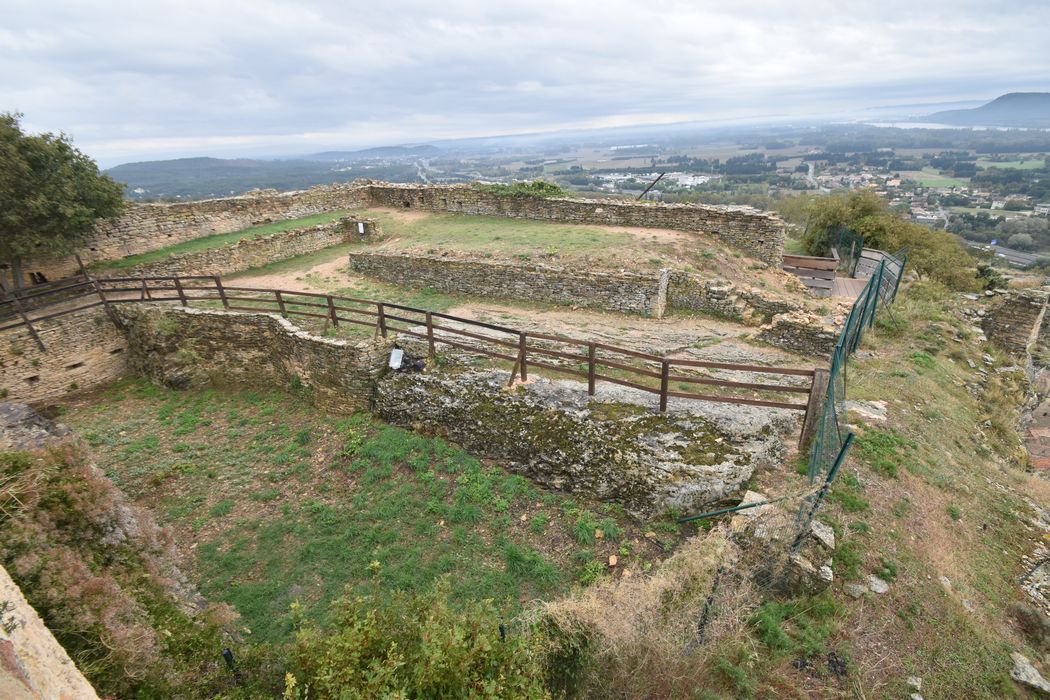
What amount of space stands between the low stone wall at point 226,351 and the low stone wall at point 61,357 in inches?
20.6

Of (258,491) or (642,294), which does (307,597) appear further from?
(642,294)

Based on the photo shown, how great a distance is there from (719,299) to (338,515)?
1097 centimetres

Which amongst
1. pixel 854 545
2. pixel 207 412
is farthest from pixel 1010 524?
pixel 207 412

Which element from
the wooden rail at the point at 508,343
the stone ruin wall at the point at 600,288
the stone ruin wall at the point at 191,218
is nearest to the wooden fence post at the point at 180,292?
the wooden rail at the point at 508,343

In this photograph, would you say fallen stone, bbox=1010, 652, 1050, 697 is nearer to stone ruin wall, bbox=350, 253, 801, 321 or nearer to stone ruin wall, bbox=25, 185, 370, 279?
stone ruin wall, bbox=350, 253, 801, 321

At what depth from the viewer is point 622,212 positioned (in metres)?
18.1

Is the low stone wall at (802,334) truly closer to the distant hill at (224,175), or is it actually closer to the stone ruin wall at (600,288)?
the stone ruin wall at (600,288)

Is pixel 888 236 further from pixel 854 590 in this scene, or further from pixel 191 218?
pixel 191 218

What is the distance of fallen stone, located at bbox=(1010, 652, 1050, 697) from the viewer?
4566mm

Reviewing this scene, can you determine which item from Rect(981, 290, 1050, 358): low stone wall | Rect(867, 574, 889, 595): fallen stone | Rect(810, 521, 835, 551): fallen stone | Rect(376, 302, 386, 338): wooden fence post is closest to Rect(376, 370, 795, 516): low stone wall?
Rect(810, 521, 835, 551): fallen stone

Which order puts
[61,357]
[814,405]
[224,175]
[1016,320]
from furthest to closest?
[224,175]
[1016,320]
[61,357]
[814,405]

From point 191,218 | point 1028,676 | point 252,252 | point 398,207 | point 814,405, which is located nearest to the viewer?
point 1028,676

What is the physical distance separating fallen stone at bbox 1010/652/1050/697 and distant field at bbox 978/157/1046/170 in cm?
18376

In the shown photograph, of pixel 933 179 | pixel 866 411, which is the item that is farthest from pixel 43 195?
pixel 933 179
